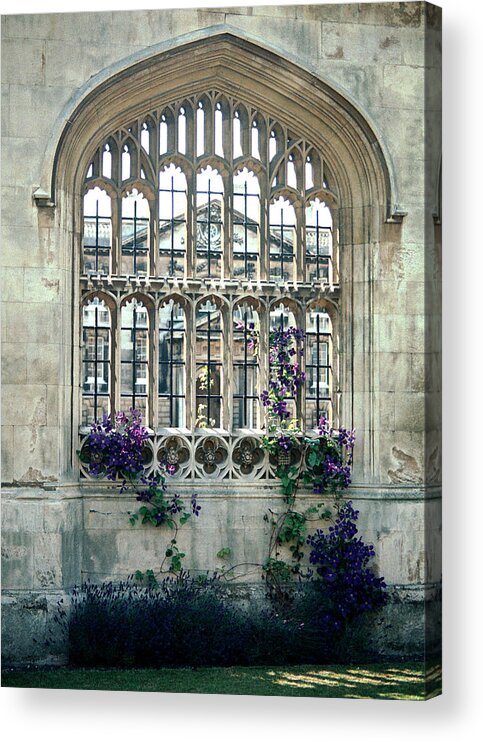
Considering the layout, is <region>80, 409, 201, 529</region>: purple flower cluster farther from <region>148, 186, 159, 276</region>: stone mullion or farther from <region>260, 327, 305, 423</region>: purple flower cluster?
<region>148, 186, 159, 276</region>: stone mullion

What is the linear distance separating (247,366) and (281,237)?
1042 millimetres

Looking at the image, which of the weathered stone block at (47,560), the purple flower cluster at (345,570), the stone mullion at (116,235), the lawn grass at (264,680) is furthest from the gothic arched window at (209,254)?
the lawn grass at (264,680)

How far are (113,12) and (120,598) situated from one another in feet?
13.9

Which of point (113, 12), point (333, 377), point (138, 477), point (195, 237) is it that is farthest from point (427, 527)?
point (113, 12)

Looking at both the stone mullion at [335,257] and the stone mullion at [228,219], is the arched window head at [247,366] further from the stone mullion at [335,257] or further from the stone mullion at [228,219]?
the stone mullion at [335,257]

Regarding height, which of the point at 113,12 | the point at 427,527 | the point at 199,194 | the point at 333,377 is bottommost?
the point at 427,527

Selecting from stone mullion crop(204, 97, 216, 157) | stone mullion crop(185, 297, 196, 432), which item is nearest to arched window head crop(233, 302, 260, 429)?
stone mullion crop(185, 297, 196, 432)

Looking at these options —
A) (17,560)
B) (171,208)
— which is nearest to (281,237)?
(171,208)

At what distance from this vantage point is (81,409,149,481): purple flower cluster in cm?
880

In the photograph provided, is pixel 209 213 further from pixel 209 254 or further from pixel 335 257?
pixel 335 257

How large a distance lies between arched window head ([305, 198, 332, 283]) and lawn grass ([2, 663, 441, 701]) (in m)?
2.96

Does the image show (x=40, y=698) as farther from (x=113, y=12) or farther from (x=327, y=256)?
(x=113, y=12)

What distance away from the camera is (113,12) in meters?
8.54

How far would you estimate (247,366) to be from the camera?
29.9 ft
